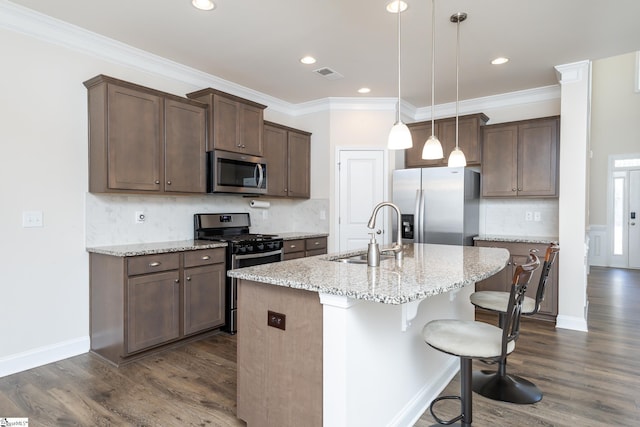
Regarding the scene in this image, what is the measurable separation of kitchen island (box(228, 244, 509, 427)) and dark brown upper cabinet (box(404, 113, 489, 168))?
2.73m

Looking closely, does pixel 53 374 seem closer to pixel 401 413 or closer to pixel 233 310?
pixel 233 310

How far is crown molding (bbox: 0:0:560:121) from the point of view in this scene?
2779 mm

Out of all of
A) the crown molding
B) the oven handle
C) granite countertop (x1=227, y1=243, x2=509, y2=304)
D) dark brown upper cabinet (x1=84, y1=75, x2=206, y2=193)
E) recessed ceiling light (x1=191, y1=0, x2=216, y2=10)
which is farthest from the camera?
the oven handle

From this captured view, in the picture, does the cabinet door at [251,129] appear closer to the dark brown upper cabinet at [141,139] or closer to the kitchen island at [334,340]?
the dark brown upper cabinet at [141,139]

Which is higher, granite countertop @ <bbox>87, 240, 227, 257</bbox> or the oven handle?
granite countertop @ <bbox>87, 240, 227, 257</bbox>

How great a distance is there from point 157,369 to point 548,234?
14.5 feet

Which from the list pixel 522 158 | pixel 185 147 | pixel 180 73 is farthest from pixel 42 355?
pixel 522 158

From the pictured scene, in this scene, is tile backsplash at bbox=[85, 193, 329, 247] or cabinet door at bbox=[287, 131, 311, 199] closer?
tile backsplash at bbox=[85, 193, 329, 247]

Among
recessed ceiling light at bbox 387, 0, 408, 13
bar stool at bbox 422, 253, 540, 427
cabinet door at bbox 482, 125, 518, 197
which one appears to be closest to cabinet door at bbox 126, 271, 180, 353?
bar stool at bbox 422, 253, 540, 427

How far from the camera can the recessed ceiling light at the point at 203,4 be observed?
102 inches

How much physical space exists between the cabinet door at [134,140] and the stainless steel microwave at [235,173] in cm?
51

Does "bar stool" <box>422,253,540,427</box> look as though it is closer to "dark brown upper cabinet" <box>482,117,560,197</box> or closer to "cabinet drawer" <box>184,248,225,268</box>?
"cabinet drawer" <box>184,248,225,268</box>

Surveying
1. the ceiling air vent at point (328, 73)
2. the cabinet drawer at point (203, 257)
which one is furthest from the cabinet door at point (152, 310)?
the ceiling air vent at point (328, 73)

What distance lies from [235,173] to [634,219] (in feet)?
26.2
